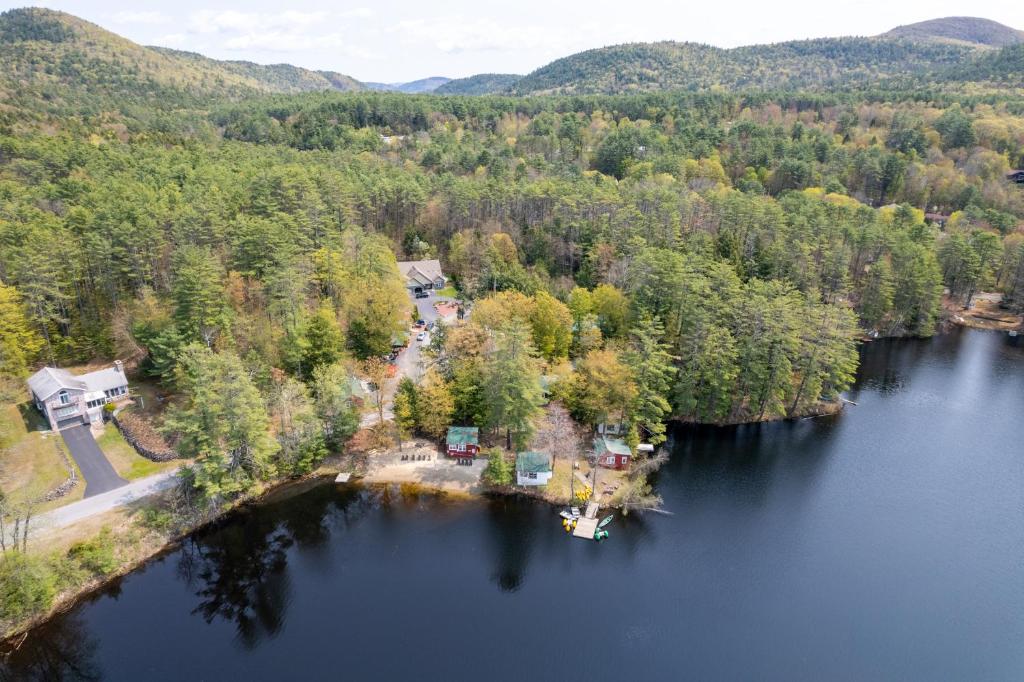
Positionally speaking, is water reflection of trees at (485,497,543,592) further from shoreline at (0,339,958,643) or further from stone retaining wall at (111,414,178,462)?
stone retaining wall at (111,414,178,462)

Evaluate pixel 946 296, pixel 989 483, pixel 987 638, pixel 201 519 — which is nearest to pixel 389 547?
pixel 201 519

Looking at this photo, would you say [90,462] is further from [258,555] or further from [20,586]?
[258,555]

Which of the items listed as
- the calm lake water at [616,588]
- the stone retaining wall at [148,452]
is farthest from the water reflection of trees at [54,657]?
the stone retaining wall at [148,452]

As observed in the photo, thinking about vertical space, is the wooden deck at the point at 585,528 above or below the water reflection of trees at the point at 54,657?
above

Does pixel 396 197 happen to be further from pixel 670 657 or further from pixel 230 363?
pixel 670 657

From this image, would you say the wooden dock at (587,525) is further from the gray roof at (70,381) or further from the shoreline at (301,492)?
the gray roof at (70,381)

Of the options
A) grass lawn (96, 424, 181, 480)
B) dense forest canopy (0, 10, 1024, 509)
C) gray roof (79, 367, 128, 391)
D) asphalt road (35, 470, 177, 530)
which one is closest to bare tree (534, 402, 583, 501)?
dense forest canopy (0, 10, 1024, 509)

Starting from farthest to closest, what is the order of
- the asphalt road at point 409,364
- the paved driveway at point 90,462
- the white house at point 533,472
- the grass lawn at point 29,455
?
1. the asphalt road at point 409,364
2. the white house at point 533,472
3. the paved driveway at point 90,462
4. the grass lawn at point 29,455
